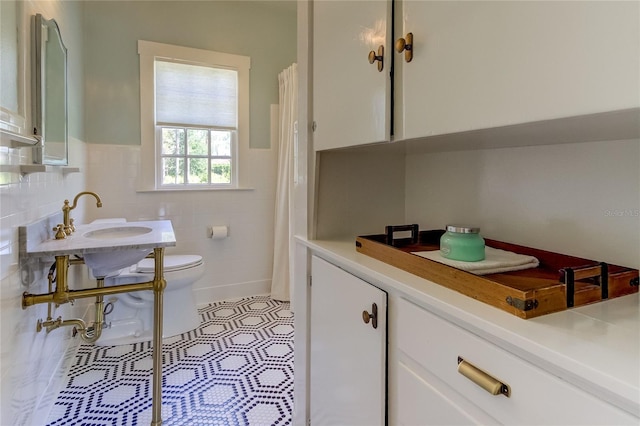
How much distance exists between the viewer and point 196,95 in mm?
3016

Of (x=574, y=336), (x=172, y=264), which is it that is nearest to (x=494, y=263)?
(x=574, y=336)

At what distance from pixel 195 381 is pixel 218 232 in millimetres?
1364

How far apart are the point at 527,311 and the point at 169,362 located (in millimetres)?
2083

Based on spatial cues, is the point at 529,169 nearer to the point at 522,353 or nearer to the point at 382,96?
the point at 382,96

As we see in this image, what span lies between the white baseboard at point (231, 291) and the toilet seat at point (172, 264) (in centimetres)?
53

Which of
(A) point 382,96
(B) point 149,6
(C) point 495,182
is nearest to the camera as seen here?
(A) point 382,96

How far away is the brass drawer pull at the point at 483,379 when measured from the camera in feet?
1.77

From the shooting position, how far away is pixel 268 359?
215cm

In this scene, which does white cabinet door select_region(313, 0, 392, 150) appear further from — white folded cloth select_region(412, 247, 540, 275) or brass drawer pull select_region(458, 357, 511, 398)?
brass drawer pull select_region(458, 357, 511, 398)

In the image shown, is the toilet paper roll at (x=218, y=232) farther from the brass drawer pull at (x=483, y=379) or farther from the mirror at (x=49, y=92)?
the brass drawer pull at (x=483, y=379)

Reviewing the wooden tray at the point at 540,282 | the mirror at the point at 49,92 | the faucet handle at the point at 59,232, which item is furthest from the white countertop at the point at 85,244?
the wooden tray at the point at 540,282

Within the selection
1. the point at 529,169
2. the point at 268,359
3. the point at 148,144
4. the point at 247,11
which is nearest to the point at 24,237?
the point at 268,359

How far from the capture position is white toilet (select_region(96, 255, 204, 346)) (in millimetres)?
2373

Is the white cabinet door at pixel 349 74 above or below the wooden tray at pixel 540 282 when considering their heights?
above
